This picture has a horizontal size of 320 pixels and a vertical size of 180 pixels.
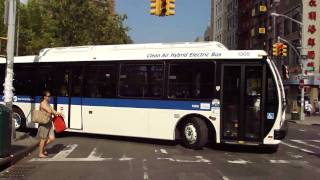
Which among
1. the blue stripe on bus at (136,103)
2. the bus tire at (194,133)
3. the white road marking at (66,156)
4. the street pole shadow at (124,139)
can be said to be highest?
the blue stripe on bus at (136,103)

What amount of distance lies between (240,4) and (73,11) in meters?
50.6

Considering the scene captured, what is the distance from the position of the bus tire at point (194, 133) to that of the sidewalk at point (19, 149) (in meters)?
4.41

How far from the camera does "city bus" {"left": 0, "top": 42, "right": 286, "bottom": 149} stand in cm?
1617

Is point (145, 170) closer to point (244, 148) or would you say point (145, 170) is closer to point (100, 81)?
point (244, 148)

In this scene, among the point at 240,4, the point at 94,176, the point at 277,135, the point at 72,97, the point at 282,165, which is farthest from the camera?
the point at 240,4

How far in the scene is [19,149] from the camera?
1509 centimetres

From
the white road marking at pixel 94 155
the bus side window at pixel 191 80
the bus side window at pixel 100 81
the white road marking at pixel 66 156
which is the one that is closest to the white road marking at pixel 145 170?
the white road marking at pixel 66 156

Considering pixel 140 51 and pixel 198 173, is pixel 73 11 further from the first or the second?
pixel 198 173

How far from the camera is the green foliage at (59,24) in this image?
45.3 m

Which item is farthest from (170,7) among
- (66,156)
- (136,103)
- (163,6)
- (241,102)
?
(66,156)

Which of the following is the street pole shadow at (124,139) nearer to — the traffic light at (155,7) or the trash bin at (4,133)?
the traffic light at (155,7)

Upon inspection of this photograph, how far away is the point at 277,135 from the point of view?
15.8 meters

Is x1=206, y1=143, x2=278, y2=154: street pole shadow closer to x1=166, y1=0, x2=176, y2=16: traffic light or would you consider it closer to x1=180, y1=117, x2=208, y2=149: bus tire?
x1=180, y1=117, x2=208, y2=149: bus tire

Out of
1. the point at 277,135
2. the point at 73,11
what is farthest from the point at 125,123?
the point at 73,11
